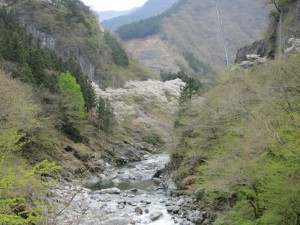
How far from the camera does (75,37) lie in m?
87.2

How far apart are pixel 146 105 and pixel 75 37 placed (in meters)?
24.9

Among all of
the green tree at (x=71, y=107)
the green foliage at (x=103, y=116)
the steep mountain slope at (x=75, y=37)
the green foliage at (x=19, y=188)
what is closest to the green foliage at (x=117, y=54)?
the steep mountain slope at (x=75, y=37)

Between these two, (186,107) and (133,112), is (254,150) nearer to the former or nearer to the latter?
(186,107)

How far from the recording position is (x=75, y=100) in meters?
46.5

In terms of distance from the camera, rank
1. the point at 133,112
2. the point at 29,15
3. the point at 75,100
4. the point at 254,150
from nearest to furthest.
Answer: the point at 254,150 < the point at 75,100 < the point at 133,112 < the point at 29,15

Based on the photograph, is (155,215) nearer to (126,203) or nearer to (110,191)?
(126,203)

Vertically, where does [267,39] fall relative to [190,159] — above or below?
above

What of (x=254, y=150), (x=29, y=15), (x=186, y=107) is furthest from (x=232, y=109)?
(x=29, y=15)

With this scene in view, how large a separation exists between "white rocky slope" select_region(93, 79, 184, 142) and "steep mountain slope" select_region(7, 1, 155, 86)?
24.6 feet

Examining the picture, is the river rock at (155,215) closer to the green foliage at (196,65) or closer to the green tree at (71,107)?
the green tree at (71,107)

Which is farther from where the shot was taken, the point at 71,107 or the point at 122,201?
the point at 71,107

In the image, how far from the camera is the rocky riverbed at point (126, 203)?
22031mm

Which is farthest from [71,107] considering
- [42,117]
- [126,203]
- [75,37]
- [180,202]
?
[75,37]

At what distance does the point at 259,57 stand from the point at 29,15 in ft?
201
